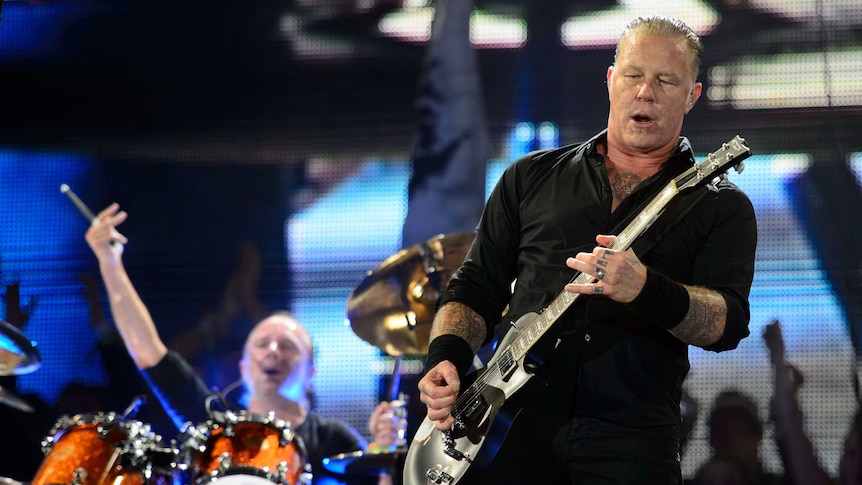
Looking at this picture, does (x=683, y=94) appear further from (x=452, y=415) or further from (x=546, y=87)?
(x=546, y=87)

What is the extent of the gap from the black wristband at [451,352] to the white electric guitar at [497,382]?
0.16ft

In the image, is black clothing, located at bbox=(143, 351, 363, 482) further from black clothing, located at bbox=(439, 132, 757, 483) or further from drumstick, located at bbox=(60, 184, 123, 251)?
black clothing, located at bbox=(439, 132, 757, 483)

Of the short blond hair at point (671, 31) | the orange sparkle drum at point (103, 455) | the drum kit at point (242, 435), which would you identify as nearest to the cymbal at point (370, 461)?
the drum kit at point (242, 435)

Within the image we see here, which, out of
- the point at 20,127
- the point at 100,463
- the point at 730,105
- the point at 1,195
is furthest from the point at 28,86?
the point at 730,105

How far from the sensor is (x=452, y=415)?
2410 mm

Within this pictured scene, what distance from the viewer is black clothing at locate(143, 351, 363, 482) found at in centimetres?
496

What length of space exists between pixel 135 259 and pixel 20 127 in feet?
3.67

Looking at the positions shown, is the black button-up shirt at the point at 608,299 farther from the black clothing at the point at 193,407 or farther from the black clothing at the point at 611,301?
the black clothing at the point at 193,407

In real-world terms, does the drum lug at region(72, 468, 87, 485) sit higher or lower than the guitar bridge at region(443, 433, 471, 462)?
higher

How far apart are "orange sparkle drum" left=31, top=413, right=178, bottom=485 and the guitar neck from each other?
2349 mm

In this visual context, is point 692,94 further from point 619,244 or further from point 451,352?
point 451,352

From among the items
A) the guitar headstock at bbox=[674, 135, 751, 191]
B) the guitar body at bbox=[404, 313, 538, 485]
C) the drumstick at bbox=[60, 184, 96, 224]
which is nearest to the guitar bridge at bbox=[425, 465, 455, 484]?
the guitar body at bbox=[404, 313, 538, 485]

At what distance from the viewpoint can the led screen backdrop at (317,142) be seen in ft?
15.9

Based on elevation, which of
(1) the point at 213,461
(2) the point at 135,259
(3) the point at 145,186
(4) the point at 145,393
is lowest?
(1) the point at 213,461
